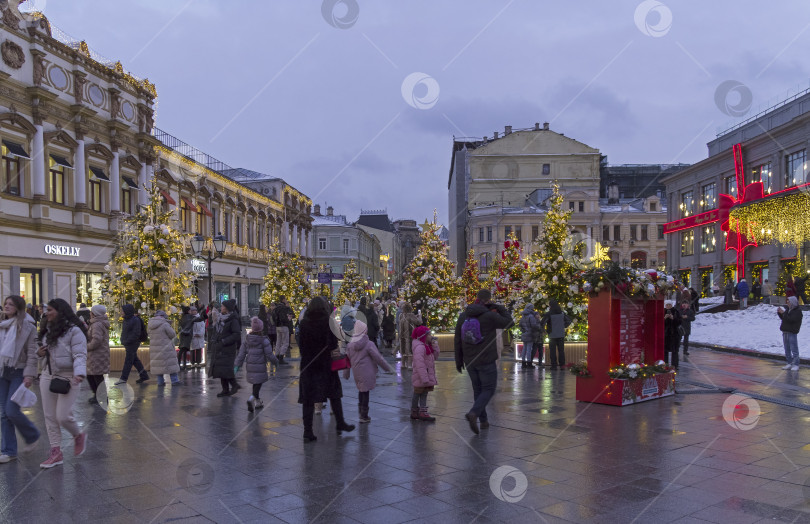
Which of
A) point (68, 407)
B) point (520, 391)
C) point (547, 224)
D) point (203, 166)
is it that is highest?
point (203, 166)

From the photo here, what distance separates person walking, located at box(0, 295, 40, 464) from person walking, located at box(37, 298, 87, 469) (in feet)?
0.58

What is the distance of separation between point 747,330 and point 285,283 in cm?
1857

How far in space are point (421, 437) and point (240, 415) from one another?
3232mm

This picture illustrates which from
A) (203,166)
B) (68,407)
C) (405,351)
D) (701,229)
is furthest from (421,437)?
(701,229)

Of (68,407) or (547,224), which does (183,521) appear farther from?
(547,224)

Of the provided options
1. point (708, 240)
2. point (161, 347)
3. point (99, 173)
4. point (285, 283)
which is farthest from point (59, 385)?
point (708, 240)

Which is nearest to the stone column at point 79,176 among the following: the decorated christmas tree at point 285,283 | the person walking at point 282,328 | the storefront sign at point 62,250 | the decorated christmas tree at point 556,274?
the storefront sign at point 62,250

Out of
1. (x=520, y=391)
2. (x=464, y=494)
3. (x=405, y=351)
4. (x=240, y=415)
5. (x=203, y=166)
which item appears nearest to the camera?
(x=464, y=494)

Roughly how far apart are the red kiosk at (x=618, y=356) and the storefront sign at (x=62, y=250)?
22.3 m

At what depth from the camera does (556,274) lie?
1905 centimetres

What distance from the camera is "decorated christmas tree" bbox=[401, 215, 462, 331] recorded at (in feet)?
76.3

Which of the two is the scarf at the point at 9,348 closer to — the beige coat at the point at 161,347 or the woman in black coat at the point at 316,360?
the woman in black coat at the point at 316,360

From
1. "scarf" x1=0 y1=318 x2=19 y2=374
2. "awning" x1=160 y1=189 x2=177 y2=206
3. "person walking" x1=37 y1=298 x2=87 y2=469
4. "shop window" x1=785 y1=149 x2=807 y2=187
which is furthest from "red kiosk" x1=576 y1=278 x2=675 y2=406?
"shop window" x1=785 y1=149 x2=807 y2=187

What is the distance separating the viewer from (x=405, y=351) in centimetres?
1712
